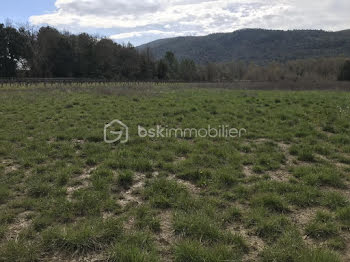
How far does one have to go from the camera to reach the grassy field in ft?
10.5

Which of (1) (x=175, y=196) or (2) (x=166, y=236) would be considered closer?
(2) (x=166, y=236)

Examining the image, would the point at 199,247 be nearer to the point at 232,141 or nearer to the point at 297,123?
the point at 232,141

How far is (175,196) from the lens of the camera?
453 centimetres

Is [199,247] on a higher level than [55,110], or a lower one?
lower

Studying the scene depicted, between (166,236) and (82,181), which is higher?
(82,181)

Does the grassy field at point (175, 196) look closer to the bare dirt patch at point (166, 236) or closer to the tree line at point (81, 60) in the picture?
the bare dirt patch at point (166, 236)

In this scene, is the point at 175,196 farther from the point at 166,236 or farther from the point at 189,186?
the point at 166,236

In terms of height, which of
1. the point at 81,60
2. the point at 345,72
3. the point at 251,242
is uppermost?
the point at 81,60

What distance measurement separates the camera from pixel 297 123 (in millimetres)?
9820

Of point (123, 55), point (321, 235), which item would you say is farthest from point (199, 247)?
point (123, 55)

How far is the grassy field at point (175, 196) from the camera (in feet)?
10.5

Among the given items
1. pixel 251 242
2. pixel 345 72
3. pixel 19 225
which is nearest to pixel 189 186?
pixel 251 242

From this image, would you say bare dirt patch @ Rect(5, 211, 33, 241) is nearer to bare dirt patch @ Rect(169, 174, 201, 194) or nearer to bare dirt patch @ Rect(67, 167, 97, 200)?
bare dirt patch @ Rect(67, 167, 97, 200)

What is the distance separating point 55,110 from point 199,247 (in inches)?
442
